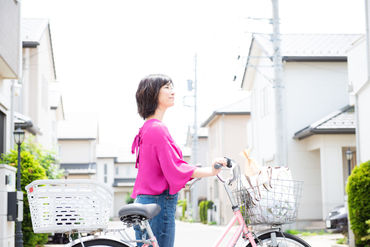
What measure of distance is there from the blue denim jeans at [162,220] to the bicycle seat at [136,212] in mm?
286

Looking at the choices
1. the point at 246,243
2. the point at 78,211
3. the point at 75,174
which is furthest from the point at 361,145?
the point at 75,174

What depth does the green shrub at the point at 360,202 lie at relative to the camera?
40.2 ft

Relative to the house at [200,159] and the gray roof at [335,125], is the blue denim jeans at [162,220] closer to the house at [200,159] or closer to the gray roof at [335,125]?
the gray roof at [335,125]

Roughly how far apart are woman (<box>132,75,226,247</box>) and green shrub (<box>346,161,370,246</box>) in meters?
8.89

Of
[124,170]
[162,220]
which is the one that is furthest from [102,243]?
[124,170]

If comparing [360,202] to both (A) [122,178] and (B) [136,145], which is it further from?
(A) [122,178]

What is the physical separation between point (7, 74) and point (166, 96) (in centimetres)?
950

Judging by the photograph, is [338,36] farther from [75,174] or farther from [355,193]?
[75,174]

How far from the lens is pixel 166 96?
A: 4242 mm

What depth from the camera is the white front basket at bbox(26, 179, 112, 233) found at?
12.2 feet

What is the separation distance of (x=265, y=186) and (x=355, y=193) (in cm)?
878

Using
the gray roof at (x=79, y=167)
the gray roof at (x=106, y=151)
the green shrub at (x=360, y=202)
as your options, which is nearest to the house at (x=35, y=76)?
the green shrub at (x=360, y=202)

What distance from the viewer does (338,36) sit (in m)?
26.8

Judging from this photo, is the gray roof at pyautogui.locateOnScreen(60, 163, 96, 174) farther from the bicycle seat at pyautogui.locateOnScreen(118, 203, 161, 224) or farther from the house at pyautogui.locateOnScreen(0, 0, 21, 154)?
the bicycle seat at pyautogui.locateOnScreen(118, 203, 161, 224)
